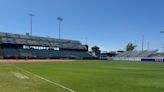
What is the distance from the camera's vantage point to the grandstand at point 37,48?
85.8m

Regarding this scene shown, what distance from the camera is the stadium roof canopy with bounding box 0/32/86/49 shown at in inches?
3486

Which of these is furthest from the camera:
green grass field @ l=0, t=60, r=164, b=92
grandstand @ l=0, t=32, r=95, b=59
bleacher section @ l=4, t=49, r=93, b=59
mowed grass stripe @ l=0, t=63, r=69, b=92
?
grandstand @ l=0, t=32, r=95, b=59

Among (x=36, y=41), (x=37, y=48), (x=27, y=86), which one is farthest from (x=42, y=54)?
(x=27, y=86)

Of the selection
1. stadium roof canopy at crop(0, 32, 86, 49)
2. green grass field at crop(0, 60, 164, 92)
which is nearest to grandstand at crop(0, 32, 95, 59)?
stadium roof canopy at crop(0, 32, 86, 49)

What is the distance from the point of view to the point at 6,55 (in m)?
81.7

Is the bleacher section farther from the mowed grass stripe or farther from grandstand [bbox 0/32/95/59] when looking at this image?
the mowed grass stripe

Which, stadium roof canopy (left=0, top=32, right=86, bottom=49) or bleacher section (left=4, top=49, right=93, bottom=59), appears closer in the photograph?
bleacher section (left=4, top=49, right=93, bottom=59)

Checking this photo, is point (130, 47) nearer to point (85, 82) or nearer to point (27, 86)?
point (85, 82)

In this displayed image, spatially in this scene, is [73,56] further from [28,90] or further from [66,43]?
[28,90]

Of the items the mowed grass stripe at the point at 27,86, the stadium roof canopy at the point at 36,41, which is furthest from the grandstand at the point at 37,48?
the mowed grass stripe at the point at 27,86

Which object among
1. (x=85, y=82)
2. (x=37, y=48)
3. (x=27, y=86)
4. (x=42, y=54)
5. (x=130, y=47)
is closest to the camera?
(x=27, y=86)

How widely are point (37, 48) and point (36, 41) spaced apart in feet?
10.5

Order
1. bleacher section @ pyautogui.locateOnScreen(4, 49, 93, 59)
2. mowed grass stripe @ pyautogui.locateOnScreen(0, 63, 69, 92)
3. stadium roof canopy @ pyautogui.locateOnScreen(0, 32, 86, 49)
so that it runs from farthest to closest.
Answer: stadium roof canopy @ pyautogui.locateOnScreen(0, 32, 86, 49) → bleacher section @ pyautogui.locateOnScreen(4, 49, 93, 59) → mowed grass stripe @ pyautogui.locateOnScreen(0, 63, 69, 92)

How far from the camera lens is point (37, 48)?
97125mm
